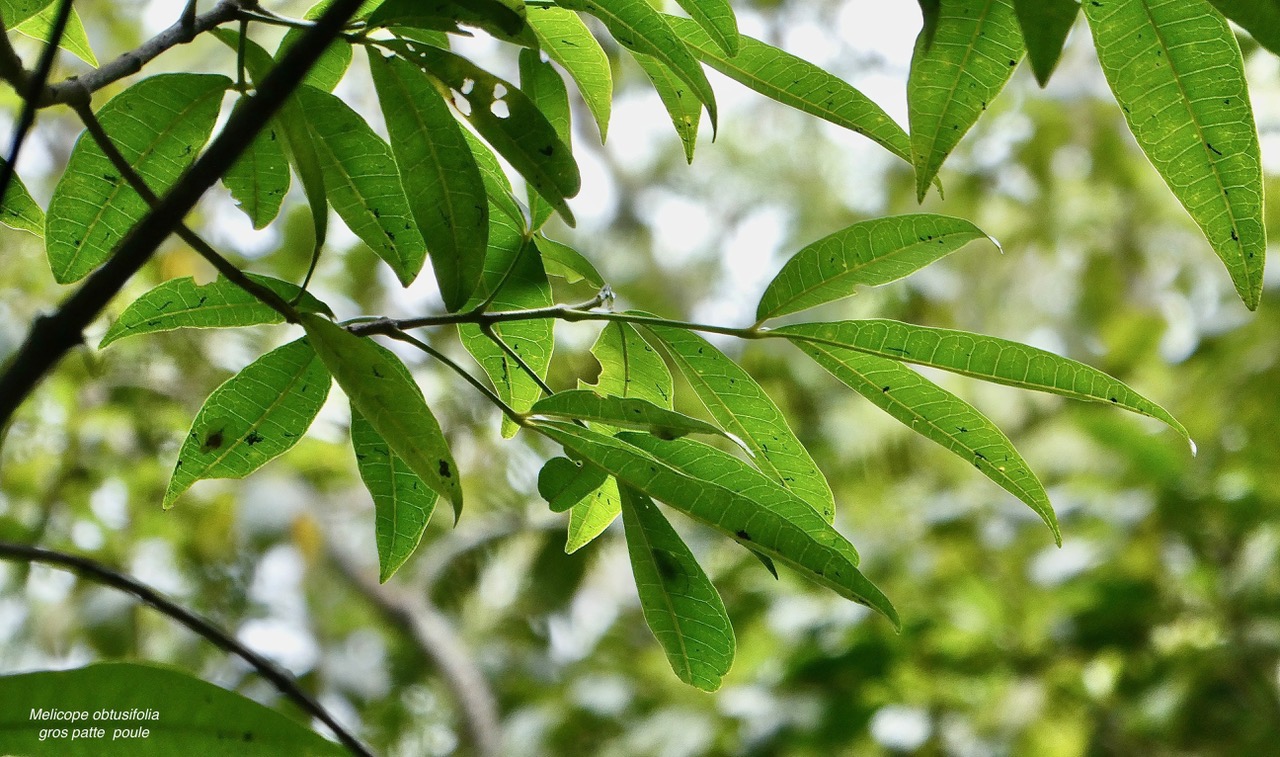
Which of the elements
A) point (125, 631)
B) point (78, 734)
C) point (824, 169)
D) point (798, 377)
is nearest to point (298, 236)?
point (125, 631)

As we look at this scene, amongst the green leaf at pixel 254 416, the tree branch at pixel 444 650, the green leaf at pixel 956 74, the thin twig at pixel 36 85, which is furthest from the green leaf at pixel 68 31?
the tree branch at pixel 444 650

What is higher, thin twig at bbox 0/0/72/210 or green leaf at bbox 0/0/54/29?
green leaf at bbox 0/0/54/29

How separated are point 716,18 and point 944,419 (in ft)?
0.67

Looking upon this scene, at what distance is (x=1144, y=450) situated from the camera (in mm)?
1618

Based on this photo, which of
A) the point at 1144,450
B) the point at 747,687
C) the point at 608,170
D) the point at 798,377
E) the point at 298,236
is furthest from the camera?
the point at 608,170

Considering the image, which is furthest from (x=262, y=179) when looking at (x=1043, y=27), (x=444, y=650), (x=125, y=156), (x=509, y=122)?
(x=444, y=650)

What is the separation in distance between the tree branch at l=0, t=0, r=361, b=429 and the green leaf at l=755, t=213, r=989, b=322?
0.96 ft

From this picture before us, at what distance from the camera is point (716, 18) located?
0.42 metres

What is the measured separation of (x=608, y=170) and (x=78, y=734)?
4026 millimetres

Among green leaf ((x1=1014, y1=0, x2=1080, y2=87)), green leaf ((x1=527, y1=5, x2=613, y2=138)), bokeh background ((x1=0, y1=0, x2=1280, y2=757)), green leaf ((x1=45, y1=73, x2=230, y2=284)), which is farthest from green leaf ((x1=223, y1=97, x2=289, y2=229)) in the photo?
bokeh background ((x1=0, y1=0, x2=1280, y2=757))

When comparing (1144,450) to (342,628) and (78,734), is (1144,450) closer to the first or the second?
(78,734)

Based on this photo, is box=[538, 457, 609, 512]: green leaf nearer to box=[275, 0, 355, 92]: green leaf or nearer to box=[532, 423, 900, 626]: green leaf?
box=[532, 423, 900, 626]: green leaf

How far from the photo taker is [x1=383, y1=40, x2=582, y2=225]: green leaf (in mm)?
416

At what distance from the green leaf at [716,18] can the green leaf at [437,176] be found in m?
0.11
